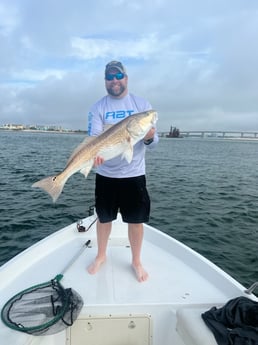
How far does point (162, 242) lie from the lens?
500 centimetres

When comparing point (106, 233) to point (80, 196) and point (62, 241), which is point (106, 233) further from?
point (80, 196)

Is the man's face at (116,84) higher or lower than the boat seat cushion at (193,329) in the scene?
higher

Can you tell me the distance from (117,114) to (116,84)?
0.35 meters

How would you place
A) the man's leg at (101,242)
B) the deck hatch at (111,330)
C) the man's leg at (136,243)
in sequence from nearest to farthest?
the deck hatch at (111,330), the man's leg at (136,243), the man's leg at (101,242)

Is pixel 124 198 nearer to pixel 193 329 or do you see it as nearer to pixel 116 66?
pixel 116 66

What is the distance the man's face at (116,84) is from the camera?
151 inches

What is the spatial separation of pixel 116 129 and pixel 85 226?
2396 mm

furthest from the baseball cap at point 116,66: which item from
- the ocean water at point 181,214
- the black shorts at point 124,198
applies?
the ocean water at point 181,214

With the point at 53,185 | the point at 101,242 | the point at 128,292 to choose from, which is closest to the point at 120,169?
the point at 53,185

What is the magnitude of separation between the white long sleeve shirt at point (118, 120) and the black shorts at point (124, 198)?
87 millimetres

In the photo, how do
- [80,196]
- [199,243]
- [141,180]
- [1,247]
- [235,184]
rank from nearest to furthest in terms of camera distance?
1. [141,180]
2. [1,247]
3. [199,243]
4. [80,196]
5. [235,184]

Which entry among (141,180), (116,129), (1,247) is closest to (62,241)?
(141,180)

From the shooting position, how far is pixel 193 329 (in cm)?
267

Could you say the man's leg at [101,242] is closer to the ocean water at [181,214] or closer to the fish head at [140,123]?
the fish head at [140,123]
